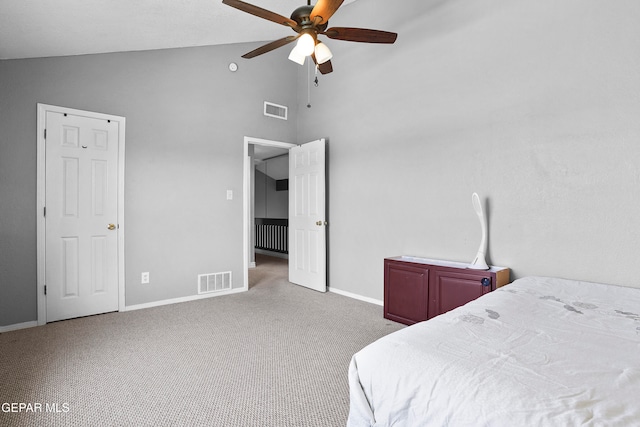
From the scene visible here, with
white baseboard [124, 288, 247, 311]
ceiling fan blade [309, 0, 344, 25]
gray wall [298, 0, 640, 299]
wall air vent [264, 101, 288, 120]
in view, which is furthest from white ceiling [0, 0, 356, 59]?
white baseboard [124, 288, 247, 311]

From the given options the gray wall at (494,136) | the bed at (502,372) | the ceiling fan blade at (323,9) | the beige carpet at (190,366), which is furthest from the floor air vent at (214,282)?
the bed at (502,372)

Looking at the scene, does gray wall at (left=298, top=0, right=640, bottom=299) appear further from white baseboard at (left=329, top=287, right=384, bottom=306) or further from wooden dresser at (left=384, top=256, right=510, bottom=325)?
wooden dresser at (left=384, top=256, right=510, bottom=325)

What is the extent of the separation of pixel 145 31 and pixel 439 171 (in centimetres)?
307

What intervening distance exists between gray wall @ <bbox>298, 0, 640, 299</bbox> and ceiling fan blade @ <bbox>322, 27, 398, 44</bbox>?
99 cm

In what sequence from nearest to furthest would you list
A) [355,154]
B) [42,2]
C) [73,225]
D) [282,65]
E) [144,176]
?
[42,2]
[73,225]
[144,176]
[355,154]
[282,65]

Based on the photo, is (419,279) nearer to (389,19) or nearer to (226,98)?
(389,19)

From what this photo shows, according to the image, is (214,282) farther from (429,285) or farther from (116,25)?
(116,25)

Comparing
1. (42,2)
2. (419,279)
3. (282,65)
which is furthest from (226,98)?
(419,279)

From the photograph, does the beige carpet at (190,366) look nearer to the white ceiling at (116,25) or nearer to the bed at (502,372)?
the bed at (502,372)

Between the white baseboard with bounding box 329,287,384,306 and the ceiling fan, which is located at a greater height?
the ceiling fan

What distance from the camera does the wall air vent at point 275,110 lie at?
4.55m

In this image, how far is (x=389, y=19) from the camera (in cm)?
366

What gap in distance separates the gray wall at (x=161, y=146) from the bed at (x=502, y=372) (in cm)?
317

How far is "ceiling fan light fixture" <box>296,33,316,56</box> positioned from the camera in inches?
91.2
